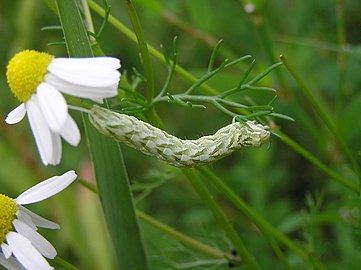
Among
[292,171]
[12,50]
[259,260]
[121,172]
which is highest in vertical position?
[12,50]

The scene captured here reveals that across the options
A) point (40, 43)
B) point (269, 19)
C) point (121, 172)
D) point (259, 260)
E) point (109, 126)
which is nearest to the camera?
point (109, 126)

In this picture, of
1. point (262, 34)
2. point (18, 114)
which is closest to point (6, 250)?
point (18, 114)

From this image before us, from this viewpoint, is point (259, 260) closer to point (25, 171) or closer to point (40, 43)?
point (25, 171)

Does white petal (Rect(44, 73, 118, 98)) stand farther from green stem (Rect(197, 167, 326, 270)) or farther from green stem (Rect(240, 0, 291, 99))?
green stem (Rect(240, 0, 291, 99))

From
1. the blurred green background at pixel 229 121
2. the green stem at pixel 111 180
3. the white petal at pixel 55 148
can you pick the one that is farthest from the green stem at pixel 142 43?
the blurred green background at pixel 229 121

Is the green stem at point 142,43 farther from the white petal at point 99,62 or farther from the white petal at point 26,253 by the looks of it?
the white petal at point 26,253

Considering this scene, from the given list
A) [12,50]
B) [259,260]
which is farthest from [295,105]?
[12,50]

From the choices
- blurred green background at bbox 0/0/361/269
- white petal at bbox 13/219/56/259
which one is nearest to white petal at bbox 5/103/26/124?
white petal at bbox 13/219/56/259
